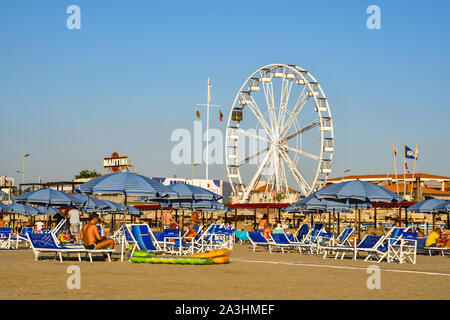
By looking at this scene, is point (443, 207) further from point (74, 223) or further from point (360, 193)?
point (74, 223)

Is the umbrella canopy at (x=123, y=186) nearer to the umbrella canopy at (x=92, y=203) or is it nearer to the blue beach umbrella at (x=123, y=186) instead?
the blue beach umbrella at (x=123, y=186)

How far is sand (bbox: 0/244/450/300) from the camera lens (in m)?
8.14

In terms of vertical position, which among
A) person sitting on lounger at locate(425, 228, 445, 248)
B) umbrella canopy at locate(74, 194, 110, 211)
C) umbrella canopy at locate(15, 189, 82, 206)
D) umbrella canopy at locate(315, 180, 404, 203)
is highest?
umbrella canopy at locate(315, 180, 404, 203)

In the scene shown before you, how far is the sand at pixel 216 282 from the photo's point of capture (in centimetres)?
814

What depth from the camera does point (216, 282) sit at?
977 cm

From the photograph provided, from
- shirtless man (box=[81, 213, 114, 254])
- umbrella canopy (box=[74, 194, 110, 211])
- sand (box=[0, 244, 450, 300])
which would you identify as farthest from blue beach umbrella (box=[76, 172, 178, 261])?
umbrella canopy (box=[74, 194, 110, 211])

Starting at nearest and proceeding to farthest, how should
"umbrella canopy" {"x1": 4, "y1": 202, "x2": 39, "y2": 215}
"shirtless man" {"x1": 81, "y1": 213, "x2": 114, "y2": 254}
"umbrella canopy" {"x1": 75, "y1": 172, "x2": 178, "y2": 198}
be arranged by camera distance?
"shirtless man" {"x1": 81, "y1": 213, "x2": 114, "y2": 254} → "umbrella canopy" {"x1": 75, "y1": 172, "x2": 178, "y2": 198} → "umbrella canopy" {"x1": 4, "y1": 202, "x2": 39, "y2": 215}

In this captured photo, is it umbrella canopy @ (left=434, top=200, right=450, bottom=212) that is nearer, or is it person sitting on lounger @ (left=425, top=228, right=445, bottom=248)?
person sitting on lounger @ (left=425, top=228, right=445, bottom=248)

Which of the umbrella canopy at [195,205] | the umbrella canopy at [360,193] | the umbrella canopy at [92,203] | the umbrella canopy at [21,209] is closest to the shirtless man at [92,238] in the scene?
the umbrella canopy at [360,193]

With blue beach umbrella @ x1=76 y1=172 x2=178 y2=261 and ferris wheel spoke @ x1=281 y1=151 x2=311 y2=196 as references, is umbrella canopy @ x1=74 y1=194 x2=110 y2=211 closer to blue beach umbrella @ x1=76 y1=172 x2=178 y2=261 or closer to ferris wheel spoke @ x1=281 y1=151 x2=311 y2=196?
blue beach umbrella @ x1=76 y1=172 x2=178 y2=261

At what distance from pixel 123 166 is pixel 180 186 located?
6164 cm

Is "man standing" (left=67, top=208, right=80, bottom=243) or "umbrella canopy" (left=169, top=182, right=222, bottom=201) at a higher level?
"umbrella canopy" (left=169, top=182, right=222, bottom=201)
